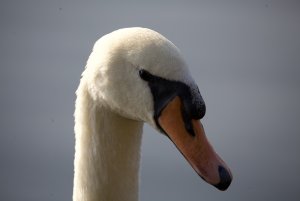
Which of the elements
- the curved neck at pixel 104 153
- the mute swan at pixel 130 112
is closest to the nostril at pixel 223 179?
the mute swan at pixel 130 112

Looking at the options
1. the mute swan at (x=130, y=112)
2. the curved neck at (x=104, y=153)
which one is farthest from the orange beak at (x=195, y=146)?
the curved neck at (x=104, y=153)

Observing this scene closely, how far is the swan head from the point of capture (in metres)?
1.83

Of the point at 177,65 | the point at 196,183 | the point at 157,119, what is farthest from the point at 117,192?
the point at 196,183

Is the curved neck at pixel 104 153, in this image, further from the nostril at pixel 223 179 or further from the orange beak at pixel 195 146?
the nostril at pixel 223 179

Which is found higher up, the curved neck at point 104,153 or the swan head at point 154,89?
the swan head at point 154,89

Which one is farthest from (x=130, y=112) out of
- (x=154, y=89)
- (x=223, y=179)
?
(x=223, y=179)

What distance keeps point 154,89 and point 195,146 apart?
0.56ft

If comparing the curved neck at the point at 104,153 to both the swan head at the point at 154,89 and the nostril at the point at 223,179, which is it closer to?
the swan head at the point at 154,89

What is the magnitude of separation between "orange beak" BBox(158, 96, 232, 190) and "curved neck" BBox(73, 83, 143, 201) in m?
0.13

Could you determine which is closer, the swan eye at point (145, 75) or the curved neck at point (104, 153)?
the swan eye at point (145, 75)

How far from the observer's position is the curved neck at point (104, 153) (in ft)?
6.44

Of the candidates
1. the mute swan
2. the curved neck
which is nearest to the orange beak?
the mute swan

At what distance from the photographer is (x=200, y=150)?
1.90m

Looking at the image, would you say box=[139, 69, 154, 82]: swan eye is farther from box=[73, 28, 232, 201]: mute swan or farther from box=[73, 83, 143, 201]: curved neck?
box=[73, 83, 143, 201]: curved neck
